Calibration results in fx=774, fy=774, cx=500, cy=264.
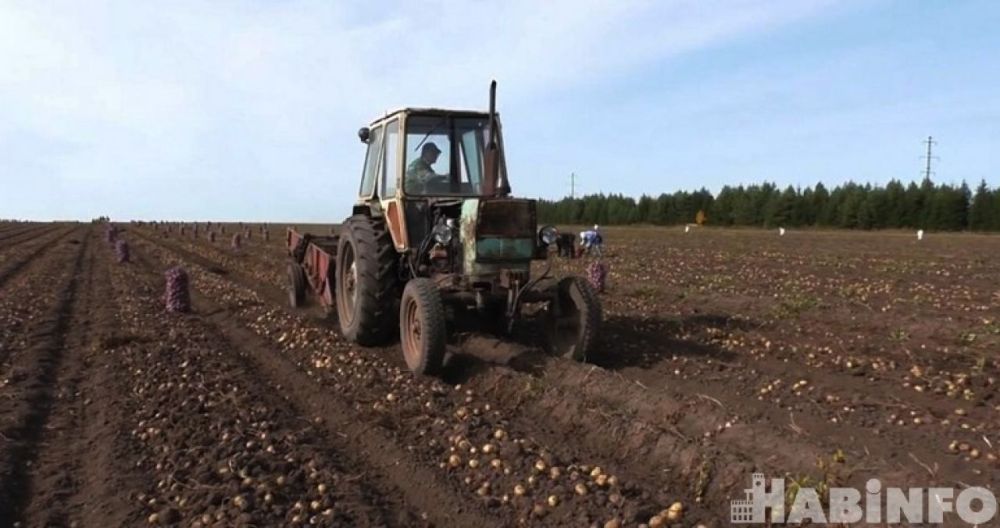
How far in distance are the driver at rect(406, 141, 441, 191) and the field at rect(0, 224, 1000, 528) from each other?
185cm

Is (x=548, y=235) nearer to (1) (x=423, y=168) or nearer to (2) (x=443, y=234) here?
(2) (x=443, y=234)

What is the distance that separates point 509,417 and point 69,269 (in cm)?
1875

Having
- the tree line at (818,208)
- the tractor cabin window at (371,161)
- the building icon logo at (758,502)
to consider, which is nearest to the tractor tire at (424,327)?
the tractor cabin window at (371,161)

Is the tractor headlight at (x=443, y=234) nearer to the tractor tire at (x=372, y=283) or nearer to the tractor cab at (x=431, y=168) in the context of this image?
the tractor cab at (x=431, y=168)

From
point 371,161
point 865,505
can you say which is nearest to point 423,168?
point 371,161

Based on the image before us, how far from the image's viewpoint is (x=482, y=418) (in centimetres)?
594

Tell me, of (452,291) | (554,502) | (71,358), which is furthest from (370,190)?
(554,502)

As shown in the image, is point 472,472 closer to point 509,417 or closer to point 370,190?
point 509,417

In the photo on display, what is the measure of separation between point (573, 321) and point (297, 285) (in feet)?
19.4

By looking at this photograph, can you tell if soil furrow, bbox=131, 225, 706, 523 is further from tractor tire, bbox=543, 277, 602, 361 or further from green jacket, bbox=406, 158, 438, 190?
green jacket, bbox=406, 158, 438, 190

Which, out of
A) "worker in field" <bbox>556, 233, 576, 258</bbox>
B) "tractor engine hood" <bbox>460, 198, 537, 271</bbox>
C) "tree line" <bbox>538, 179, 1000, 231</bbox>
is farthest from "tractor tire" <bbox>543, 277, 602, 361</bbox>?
"tree line" <bbox>538, 179, 1000, 231</bbox>

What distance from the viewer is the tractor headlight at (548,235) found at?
780 centimetres

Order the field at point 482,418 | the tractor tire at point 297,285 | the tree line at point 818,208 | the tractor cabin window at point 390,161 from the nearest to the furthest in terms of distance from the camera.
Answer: the field at point 482,418, the tractor cabin window at point 390,161, the tractor tire at point 297,285, the tree line at point 818,208

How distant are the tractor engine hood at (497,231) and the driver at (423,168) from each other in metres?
0.95
